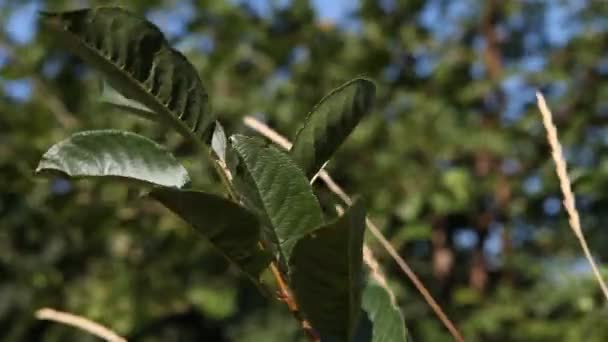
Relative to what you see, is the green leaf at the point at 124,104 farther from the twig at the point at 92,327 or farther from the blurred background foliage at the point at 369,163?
the blurred background foliage at the point at 369,163

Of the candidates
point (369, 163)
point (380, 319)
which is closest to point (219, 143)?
point (380, 319)

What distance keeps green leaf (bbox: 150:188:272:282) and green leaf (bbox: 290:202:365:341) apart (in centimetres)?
2

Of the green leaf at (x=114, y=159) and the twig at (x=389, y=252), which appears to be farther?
the twig at (x=389, y=252)

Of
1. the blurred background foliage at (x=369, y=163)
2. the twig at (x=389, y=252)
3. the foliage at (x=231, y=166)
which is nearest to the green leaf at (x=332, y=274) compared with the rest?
the foliage at (x=231, y=166)

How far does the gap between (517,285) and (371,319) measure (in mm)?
1944

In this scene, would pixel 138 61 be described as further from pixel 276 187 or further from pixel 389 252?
pixel 389 252

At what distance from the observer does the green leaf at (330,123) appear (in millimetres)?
493

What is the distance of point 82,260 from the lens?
2.58 metres

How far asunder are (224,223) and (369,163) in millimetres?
1987

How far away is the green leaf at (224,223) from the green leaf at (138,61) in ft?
0.15


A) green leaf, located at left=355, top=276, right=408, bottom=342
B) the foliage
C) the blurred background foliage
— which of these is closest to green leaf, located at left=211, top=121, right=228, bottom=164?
the foliage

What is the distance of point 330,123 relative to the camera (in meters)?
0.50

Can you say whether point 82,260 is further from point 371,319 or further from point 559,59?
point 371,319

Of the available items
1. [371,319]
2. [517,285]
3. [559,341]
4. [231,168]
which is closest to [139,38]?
[231,168]
